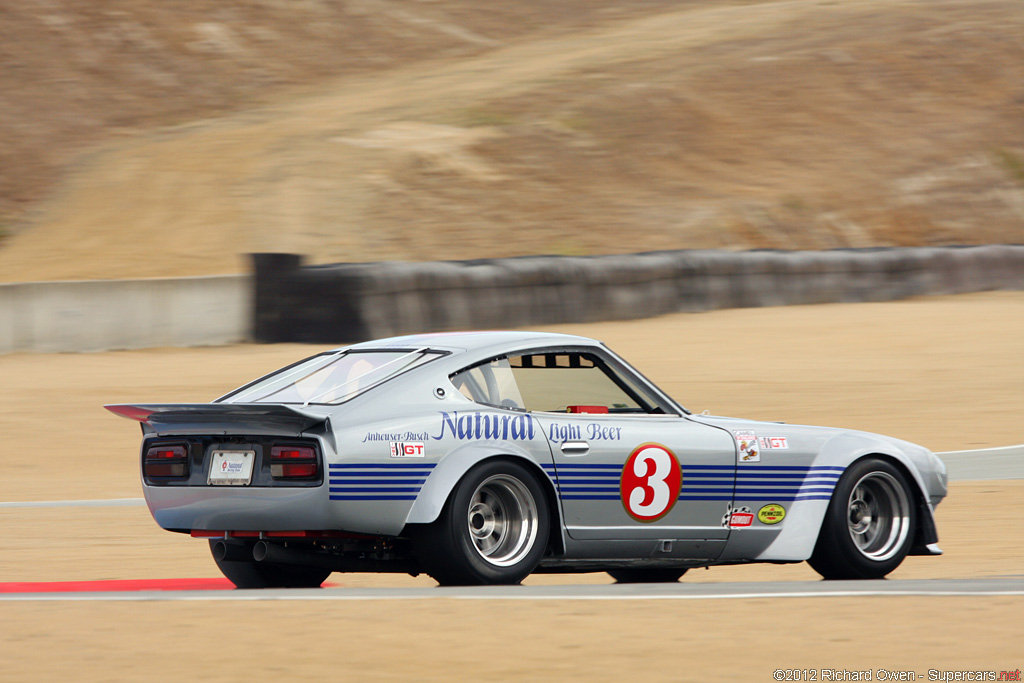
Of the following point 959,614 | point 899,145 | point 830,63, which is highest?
point 830,63

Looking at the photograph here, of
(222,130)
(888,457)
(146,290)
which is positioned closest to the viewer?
(888,457)

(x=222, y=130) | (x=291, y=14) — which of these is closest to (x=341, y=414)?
(x=222, y=130)

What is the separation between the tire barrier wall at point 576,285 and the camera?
19453mm

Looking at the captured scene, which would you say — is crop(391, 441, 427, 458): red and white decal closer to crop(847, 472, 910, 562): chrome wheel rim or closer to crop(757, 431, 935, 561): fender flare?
crop(757, 431, 935, 561): fender flare

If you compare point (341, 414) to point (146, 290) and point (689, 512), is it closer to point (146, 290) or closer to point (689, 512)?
point (689, 512)

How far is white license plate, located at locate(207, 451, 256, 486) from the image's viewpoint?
6578 mm

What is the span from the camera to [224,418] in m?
6.57

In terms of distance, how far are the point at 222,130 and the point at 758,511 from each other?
29.8 metres

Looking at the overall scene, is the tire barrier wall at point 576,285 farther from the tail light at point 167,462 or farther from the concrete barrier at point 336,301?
the tail light at point 167,462

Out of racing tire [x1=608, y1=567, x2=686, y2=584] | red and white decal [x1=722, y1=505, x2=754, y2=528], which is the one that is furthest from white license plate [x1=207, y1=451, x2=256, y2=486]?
red and white decal [x1=722, y1=505, x2=754, y2=528]

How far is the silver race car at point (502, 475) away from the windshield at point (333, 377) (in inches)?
0.6

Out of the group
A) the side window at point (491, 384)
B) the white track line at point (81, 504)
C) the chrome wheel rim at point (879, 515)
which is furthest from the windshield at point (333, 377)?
the white track line at point (81, 504)

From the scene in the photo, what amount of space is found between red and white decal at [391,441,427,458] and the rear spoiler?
0.31 m

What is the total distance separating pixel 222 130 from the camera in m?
35.7
